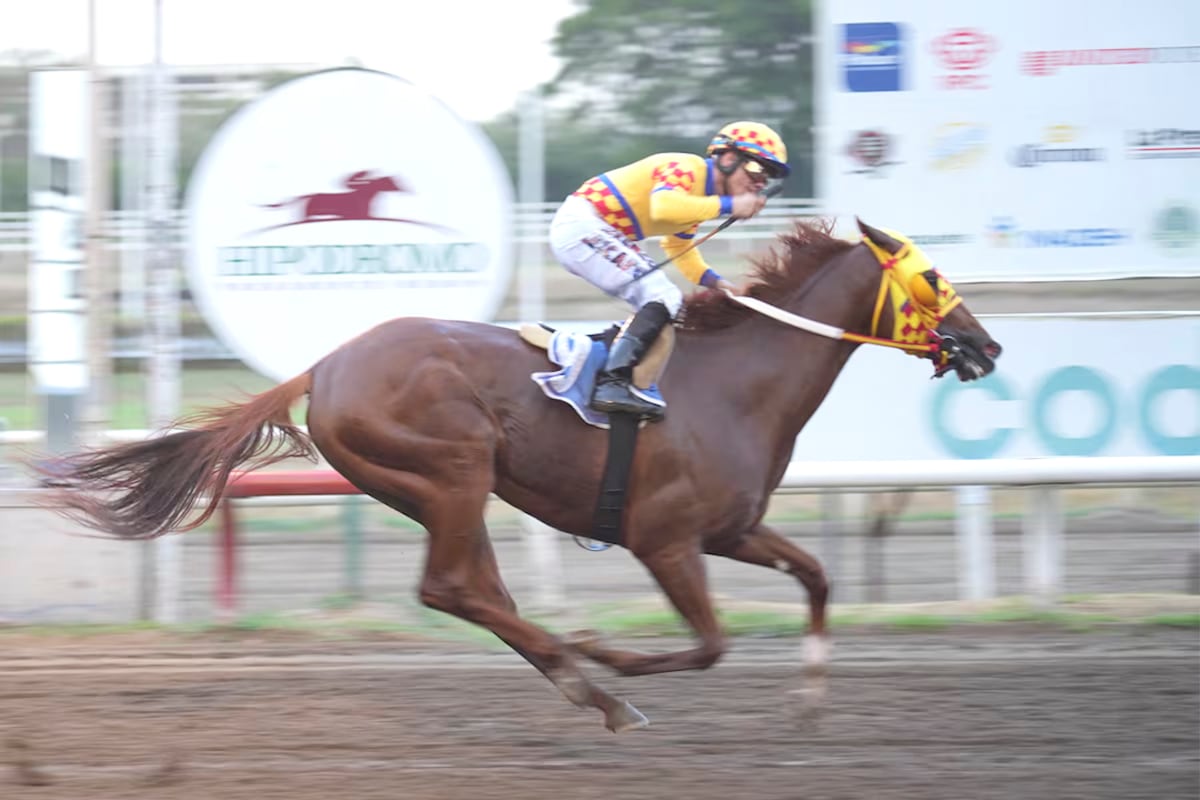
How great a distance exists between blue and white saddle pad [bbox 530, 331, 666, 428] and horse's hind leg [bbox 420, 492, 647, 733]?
0.45m

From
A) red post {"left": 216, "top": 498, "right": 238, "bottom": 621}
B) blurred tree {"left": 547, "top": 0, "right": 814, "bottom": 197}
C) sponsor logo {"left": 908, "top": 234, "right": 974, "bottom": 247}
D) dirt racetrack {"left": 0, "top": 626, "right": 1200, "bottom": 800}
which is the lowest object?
dirt racetrack {"left": 0, "top": 626, "right": 1200, "bottom": 800}

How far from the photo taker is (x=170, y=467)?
205 inches

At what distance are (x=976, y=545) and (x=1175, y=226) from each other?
1.96 m

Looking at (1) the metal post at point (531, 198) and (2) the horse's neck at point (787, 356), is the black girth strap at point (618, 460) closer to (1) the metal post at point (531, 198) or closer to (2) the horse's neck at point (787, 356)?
(2) the horse's neck at point (787, 356)

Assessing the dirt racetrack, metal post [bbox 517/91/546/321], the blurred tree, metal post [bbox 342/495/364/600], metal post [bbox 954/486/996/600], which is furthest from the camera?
the blurred tree

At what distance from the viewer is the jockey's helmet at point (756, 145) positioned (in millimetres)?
5105

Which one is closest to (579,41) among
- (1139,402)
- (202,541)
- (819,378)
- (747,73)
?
(747,73)

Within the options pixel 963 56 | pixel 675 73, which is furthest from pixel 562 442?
pixel 675 73

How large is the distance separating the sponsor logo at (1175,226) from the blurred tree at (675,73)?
404 inches

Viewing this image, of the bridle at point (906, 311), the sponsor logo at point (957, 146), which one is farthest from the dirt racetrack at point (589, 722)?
the sponsor logo at point (957, 146)

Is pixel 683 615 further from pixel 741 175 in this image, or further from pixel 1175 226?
pixel 1175 226

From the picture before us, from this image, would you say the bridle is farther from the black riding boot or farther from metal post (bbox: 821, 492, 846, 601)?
metal post (bbox: 821, 492, 846, 601)

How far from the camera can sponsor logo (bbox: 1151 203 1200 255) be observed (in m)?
7.39

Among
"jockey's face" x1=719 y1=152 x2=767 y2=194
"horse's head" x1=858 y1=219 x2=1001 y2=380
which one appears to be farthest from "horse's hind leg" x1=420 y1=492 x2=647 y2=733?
"horse's head" x1=858 y1=219 x2=1001 y2=380
